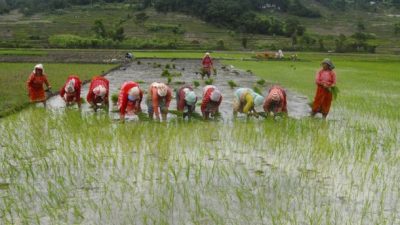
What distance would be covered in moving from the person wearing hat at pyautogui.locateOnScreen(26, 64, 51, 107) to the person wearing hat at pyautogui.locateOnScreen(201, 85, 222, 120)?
147 inches

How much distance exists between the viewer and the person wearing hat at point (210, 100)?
345 inches

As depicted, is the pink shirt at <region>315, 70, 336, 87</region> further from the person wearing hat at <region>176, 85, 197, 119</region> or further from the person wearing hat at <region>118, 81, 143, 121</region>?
the person wearing hat at <region>118, 81, 143, 121</region>

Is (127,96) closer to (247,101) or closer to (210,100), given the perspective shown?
(210,100)

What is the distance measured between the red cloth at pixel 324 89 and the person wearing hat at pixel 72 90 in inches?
194

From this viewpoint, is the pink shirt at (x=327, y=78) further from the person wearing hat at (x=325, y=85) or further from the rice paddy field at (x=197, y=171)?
the rice paddy field at (x=197, y=171)

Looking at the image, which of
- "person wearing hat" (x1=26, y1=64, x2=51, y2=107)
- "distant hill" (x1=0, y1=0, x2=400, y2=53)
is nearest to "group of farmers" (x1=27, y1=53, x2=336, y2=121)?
"person wearing hat" (x1=26, y1=64, x2=51, y2=107)

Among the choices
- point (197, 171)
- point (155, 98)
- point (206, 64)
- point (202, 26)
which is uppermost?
point (202, 26)

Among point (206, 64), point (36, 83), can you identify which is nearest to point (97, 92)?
point (36, 83)

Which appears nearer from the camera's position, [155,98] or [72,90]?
[155,98]

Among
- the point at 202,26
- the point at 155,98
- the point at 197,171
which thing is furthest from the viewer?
the point at 202,26

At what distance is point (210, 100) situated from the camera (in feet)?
29.3

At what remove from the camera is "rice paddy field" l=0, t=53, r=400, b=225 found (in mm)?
4648

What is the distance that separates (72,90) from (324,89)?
16.9 ft

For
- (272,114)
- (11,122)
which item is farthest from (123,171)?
(272,114)
